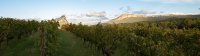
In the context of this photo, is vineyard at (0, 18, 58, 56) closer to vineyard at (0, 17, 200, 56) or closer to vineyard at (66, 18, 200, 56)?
vineyard at (0, 17, 200, 56)

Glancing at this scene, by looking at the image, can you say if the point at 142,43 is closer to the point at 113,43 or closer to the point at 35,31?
the point at 113,43

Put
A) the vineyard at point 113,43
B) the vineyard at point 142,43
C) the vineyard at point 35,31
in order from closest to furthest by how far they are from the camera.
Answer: the vineyard at point 142,43 < the vineyard at point 113,43 < the vineyard at point 35,31

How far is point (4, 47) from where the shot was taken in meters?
73.0

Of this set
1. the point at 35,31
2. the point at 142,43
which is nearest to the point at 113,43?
the point at 142,43

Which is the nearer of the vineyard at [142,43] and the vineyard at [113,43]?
the vineyard at [142,43]

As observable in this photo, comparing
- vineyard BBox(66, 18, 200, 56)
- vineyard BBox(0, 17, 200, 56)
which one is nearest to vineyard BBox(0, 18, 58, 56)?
vineyard BBox(0, 17, 200, 56)

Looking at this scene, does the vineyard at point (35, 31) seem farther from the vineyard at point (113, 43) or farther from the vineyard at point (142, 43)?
the vineyard at point (142, 43)

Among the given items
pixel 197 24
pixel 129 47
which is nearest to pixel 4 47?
pixel 129 47

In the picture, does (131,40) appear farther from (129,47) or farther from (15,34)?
(15,34)

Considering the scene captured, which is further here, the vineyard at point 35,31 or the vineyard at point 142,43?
the vineyard at point 35,31

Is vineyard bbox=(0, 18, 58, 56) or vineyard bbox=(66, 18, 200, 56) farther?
vineyard bbox=(0, 18, 58, 56)

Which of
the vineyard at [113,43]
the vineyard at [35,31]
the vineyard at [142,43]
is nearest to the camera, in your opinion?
the vineyard at [142,43]

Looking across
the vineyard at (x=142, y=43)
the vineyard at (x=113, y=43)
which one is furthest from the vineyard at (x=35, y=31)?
the vineyard at (x=142, y=43)

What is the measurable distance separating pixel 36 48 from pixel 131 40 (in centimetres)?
2619
